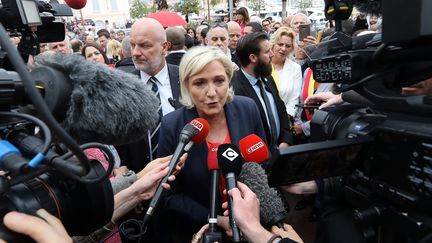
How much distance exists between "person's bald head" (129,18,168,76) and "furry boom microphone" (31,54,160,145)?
1.97 metres

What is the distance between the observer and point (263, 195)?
134 centimetres

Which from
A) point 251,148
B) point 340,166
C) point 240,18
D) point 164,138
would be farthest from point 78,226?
point 240,18

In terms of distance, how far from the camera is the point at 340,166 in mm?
1109

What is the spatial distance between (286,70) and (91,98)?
128 inches

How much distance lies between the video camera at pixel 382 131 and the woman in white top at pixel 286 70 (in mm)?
2428

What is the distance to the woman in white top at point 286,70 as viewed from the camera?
3.68 meters

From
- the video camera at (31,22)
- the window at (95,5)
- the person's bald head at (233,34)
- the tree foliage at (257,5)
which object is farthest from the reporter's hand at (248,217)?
the window at (95,5)

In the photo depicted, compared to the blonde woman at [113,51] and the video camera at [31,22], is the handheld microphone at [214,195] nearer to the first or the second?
the video camera at [31,22]

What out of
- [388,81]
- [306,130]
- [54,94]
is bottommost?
[306,130]

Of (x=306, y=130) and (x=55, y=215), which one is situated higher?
(x=55, y=215)

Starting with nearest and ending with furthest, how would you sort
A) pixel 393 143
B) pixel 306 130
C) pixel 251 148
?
pixel 393 143, pixel 251 148, pixel 306 130

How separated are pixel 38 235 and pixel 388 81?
97 centimetres

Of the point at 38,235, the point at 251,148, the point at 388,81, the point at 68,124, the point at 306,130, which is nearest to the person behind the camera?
the point at 38,235

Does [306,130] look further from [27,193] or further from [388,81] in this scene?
[27,193]
